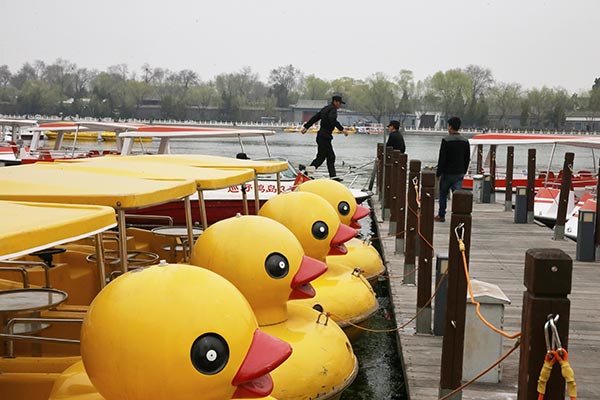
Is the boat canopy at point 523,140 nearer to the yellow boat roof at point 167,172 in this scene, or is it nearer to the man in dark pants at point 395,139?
the man in dark pants at point 395,139

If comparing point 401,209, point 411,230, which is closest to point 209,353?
point 411,230

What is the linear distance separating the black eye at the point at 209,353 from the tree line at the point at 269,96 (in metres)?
131

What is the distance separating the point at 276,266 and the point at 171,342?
8.11 feet

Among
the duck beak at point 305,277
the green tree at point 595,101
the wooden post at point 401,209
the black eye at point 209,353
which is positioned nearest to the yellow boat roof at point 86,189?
the duck beak at point 305,277

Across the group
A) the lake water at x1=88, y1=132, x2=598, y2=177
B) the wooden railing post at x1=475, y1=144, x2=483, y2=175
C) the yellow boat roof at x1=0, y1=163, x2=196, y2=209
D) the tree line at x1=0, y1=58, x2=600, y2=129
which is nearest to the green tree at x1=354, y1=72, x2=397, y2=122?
the tree line at x1=0, y1=58, x2=600, y2=129

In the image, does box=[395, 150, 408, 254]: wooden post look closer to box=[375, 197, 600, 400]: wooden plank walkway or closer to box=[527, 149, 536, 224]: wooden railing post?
box=[375, 197, 600, 400]: wooden plank walkway

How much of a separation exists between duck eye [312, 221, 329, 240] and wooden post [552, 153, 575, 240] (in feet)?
23.4

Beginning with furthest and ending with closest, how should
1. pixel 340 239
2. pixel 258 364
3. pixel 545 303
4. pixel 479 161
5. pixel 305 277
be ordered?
pixel 479 161 → pixel 340 239 → pixel 305 277 → pixel 258 364 → pixel 545 303

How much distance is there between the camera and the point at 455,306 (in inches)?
253

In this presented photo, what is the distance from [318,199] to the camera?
364 inches

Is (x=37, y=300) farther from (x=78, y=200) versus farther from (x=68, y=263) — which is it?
(x=68, y=263)

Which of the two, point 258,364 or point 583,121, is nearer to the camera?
point 258,364

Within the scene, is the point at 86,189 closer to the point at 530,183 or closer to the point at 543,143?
the point at 530,183

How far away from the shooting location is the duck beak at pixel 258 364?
4434 millimetres
